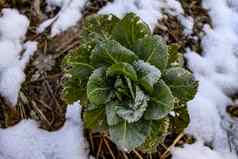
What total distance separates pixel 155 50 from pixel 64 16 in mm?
594

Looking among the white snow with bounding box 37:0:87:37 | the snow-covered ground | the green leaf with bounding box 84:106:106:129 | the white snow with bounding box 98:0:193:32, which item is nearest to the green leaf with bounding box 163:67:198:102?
the green leaf with bounding box 84:106:106:129

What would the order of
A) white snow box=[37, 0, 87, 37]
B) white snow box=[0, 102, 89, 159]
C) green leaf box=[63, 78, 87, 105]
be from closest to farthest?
1. green leaf box=[63, 78, 87, 105]
2. white snow box=[0, 102, 89, 159]
3. white snow box=[37, 0, 87, 37]

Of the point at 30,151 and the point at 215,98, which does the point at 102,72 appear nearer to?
the point at 30,151

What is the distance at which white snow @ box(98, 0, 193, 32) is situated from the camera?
176 cm

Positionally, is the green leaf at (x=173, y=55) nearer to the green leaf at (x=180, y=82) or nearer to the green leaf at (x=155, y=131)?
the green leaf at (x=180, y=82)

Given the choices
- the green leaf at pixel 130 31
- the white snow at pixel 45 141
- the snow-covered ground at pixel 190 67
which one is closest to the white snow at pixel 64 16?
the snow-covered ground at pixel 190 67

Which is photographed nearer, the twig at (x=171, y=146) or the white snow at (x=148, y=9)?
the twig at (x=171, y=146)

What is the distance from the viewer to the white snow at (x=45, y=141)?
1.52 metres

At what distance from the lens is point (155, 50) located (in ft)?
4.22

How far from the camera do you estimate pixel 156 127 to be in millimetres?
1298

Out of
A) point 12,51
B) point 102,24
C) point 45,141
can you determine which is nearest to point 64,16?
point 12,51

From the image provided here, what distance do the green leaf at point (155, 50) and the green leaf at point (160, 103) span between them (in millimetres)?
57

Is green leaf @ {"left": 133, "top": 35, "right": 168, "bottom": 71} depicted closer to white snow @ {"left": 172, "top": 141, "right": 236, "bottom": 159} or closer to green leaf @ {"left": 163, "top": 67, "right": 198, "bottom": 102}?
green leaf @ {"left": 163, "top": 67, "right": 198, "bottom": 102}

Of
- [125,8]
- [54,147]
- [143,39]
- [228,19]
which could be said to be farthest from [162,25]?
[54,147]
